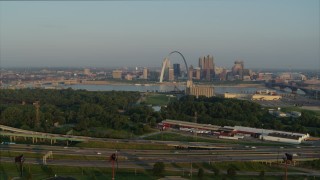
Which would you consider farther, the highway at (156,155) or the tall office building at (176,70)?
the tall office building at (176,70)

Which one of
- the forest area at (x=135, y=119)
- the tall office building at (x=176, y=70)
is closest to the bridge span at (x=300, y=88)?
the forest area at (x=135, y=119)

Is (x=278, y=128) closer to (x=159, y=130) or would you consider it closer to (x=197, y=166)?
(x=159, y=130)

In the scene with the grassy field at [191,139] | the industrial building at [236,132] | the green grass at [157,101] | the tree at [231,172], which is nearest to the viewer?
the tree at [231,172]

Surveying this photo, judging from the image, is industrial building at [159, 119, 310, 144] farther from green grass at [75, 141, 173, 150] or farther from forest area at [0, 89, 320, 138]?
green grass at [75, 141, 173, 150]

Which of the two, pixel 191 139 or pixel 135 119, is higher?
pixel 135 119

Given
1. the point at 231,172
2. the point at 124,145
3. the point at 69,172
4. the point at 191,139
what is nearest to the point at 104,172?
the point at 69,172

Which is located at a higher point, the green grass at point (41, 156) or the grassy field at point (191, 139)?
the green grass at point (41, 156)

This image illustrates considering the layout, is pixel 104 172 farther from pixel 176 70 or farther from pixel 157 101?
pixel 176 70

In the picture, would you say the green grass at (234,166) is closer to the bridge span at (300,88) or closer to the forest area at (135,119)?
the forest area at (135,119)
